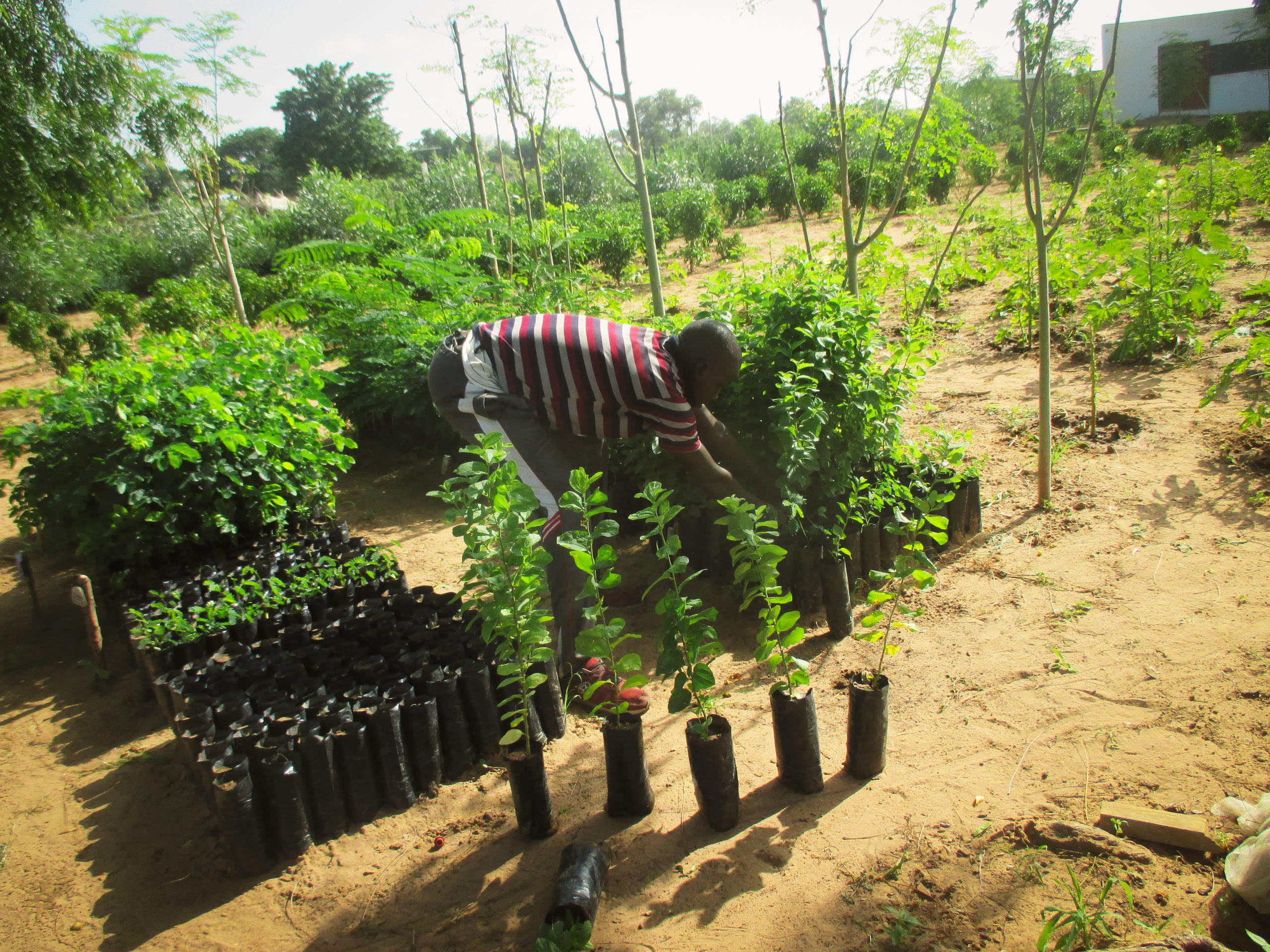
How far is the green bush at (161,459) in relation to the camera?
4.18 m

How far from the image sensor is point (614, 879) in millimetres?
2371

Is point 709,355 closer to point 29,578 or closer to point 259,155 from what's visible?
point 29,578

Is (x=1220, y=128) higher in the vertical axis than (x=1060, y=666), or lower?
higher

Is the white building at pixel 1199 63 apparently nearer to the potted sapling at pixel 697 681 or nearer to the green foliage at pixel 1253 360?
the green foliage at pixel 1253 360

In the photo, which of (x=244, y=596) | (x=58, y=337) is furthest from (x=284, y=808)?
(x=58, y=337)

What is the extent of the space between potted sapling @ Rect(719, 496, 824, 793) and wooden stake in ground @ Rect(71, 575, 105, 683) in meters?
3.31

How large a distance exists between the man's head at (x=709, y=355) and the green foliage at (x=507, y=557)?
1028 mm

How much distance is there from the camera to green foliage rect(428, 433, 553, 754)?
236cm

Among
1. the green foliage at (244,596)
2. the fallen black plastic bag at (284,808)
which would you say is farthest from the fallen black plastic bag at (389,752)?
the green foliage at (244,596)

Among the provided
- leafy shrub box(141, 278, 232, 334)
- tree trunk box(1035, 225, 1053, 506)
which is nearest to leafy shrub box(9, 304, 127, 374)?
leafy shrub box(141, 278, 232, 334)

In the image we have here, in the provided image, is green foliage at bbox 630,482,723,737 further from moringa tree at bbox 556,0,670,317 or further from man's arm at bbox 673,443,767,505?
moringa tree at bbox 556,0,670,317

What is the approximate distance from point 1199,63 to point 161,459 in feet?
107

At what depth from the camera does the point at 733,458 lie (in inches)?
146

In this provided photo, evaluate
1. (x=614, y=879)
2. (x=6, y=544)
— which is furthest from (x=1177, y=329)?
(x=6, y=544)
